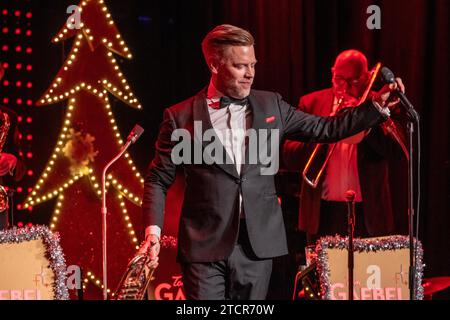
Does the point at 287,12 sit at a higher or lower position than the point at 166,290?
higher

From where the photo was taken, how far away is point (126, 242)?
6582mm

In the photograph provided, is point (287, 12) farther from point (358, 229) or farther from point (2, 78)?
point (2, 78)

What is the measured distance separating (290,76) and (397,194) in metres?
1.31

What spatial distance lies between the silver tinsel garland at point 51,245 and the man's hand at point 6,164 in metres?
1.00

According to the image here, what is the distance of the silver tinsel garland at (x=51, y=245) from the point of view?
4.97 m

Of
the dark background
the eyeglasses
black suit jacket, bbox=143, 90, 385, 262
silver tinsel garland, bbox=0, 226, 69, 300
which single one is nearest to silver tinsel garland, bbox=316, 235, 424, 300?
black suit jacket, bbox=143, 90, 385, 262

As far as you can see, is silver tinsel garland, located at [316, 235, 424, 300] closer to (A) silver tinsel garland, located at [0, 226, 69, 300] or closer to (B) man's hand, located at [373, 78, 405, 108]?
(B) man's hand, located at [373, 78, 405, 108]

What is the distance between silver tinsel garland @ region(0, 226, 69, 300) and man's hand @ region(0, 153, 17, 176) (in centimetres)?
100

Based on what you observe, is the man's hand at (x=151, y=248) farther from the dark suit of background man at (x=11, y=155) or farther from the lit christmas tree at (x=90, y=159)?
the lit christmas tree at (x=90, y=159)

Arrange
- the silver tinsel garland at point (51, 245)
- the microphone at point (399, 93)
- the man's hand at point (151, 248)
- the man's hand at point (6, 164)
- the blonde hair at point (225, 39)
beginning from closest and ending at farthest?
the microphone at point (399, 93), the man's hand at point (151, 248), the blonde hair at point (225, 39), the silver tinsel garland at point (51, 245), the man's hand at point (6, 164)

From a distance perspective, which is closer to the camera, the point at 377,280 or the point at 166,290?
the point at 377,280

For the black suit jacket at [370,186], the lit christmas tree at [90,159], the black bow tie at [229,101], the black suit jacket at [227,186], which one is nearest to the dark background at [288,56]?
the lit christmas tree at [90,159]

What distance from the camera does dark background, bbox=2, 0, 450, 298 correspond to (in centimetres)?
660
